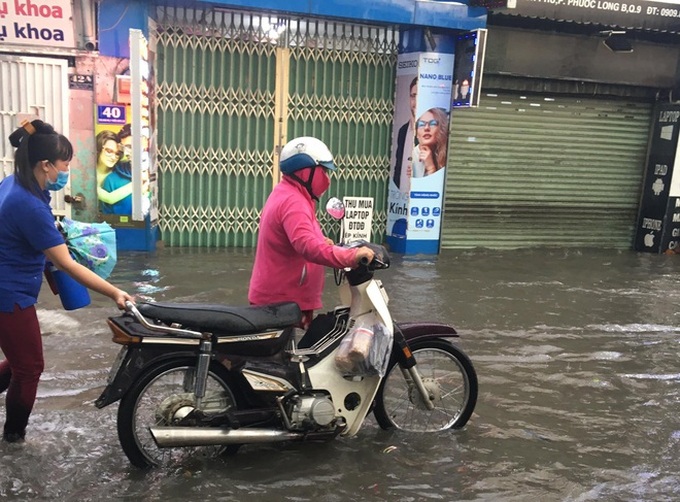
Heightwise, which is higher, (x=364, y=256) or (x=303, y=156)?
(x=303, y=156)

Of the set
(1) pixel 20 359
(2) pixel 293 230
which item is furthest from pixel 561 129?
(1) pixel 20 359

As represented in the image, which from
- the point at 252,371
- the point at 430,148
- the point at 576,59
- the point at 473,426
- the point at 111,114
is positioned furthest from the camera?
the point at 576,59

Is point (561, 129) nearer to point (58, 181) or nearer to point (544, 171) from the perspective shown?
point (544, 171)

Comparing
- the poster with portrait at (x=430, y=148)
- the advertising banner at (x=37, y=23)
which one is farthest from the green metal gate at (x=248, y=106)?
the advertising banner at (x=37, y=23)

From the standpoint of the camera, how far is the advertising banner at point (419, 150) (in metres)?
9.24

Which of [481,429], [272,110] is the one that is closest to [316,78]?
[272,110]

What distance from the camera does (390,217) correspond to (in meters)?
9.88

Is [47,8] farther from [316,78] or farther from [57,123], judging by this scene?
[316,78]

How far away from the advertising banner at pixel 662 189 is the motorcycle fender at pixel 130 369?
984 cm

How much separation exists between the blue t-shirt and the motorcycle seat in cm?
58

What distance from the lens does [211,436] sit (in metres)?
3.29

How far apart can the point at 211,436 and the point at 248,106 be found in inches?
257

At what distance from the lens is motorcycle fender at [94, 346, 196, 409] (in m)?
3.16

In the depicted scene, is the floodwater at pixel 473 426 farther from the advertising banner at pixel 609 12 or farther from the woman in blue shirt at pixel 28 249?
the advertising banner at pixel 609 12
